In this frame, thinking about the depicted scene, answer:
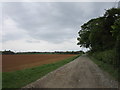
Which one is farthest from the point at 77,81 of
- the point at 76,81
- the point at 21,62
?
the point at 21,62

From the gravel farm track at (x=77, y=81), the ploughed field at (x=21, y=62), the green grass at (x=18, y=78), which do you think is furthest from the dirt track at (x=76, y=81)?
the ploughed field at (x=21, y=62)

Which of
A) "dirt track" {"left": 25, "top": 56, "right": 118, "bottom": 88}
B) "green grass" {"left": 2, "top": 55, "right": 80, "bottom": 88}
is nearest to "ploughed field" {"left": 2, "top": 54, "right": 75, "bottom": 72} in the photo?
"green grass" {"left": 2, "top": 55, "right": 80, "bottom": 88}

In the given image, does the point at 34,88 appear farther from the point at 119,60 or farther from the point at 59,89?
the point at 119,60

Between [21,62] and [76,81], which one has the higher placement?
[76,81]

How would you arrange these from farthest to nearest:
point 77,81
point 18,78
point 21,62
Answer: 1. point 21,62
2. point 18,78
3. point 77,81

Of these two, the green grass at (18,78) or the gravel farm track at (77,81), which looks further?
the green grass at (18,78)

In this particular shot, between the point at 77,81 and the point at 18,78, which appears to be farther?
the point at 18,78

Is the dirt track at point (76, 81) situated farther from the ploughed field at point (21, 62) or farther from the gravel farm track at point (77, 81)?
the ploughed field at point (21, 62)

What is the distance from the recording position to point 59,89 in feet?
20.3

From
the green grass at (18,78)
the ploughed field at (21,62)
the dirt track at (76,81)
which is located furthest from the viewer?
the ploughed field at (21,62)

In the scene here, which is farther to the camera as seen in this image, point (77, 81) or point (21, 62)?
point (21, 62)

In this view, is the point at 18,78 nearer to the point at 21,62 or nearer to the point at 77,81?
the point at 77,81

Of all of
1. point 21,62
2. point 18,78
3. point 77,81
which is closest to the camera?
point 77,81

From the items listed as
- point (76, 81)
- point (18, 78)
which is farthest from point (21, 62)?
point (76, 81)
